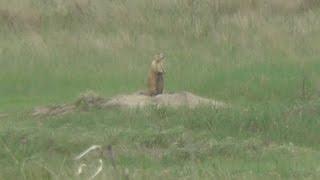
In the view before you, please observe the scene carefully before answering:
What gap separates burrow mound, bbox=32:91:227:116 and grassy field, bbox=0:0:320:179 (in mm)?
284

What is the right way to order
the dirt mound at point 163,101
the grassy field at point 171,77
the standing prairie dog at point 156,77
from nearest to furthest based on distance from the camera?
the grassy field at point 171,77, the dirt mound at point 163,101, the standing prairie dog at point 156,77

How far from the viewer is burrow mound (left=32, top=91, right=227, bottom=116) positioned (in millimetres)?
14156

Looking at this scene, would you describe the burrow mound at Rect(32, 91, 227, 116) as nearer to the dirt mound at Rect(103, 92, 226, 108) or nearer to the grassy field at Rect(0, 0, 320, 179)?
the dirt mound at Rect(103, 92, 226, 108)

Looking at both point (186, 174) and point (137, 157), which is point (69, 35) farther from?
point (186, 174)

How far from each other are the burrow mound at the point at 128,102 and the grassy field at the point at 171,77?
28cm

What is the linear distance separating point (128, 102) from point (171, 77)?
342 centimetres

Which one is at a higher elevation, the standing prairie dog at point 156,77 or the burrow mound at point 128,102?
the standing prairie dog at point 156,77

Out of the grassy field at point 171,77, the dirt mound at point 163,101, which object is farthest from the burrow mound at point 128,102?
the grassy field at point 171,77

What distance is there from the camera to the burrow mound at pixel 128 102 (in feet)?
46.4

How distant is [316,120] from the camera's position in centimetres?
1271

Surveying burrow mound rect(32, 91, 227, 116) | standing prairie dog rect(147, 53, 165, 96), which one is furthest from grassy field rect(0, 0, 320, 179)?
standing prairie dog rect(147, 53, 165, 96)

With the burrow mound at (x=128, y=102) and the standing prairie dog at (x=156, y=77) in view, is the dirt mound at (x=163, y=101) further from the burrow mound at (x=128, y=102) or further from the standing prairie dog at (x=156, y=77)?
the standing prairie dog at (x=156, y=77)

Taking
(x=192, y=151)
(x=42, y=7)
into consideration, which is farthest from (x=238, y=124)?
(x=42, y=7)

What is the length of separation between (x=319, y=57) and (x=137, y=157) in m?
7.76
